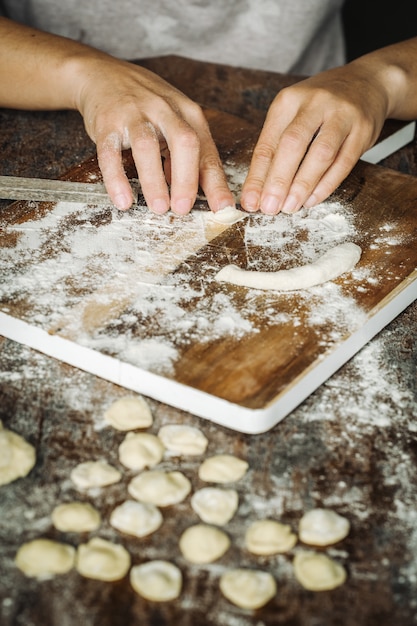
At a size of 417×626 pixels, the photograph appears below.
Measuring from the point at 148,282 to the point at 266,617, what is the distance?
2.08ft

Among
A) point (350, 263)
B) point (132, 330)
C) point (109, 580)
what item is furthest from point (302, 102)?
point (109, 580)

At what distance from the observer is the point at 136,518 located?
3.06 ft

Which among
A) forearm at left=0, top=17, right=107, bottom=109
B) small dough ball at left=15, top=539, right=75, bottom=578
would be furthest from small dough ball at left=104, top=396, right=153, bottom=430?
forearm at left=0, top=17, right=107, bottom=109

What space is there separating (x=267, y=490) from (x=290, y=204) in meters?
0.67

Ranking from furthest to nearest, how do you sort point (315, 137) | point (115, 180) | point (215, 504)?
point (315, 137), point (115, 180), point (215, 504)

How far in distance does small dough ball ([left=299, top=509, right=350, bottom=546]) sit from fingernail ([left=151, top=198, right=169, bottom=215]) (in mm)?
709

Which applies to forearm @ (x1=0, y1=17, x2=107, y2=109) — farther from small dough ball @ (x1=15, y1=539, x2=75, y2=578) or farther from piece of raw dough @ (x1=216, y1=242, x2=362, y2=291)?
small dough ball @ (x1=15, y1=539, x2=75, y2=578)

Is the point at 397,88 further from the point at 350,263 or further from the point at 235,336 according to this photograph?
the point at 235,336

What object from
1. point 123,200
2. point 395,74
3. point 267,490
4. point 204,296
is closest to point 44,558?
point 267,490

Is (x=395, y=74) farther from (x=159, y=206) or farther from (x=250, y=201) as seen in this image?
(x=159, y=206)

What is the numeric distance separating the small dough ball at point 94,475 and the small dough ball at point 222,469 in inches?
4.6

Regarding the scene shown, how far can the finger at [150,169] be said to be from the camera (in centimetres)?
143

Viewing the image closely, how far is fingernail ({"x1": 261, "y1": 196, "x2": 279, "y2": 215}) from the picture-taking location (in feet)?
4.80

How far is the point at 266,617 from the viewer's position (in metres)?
0.84
